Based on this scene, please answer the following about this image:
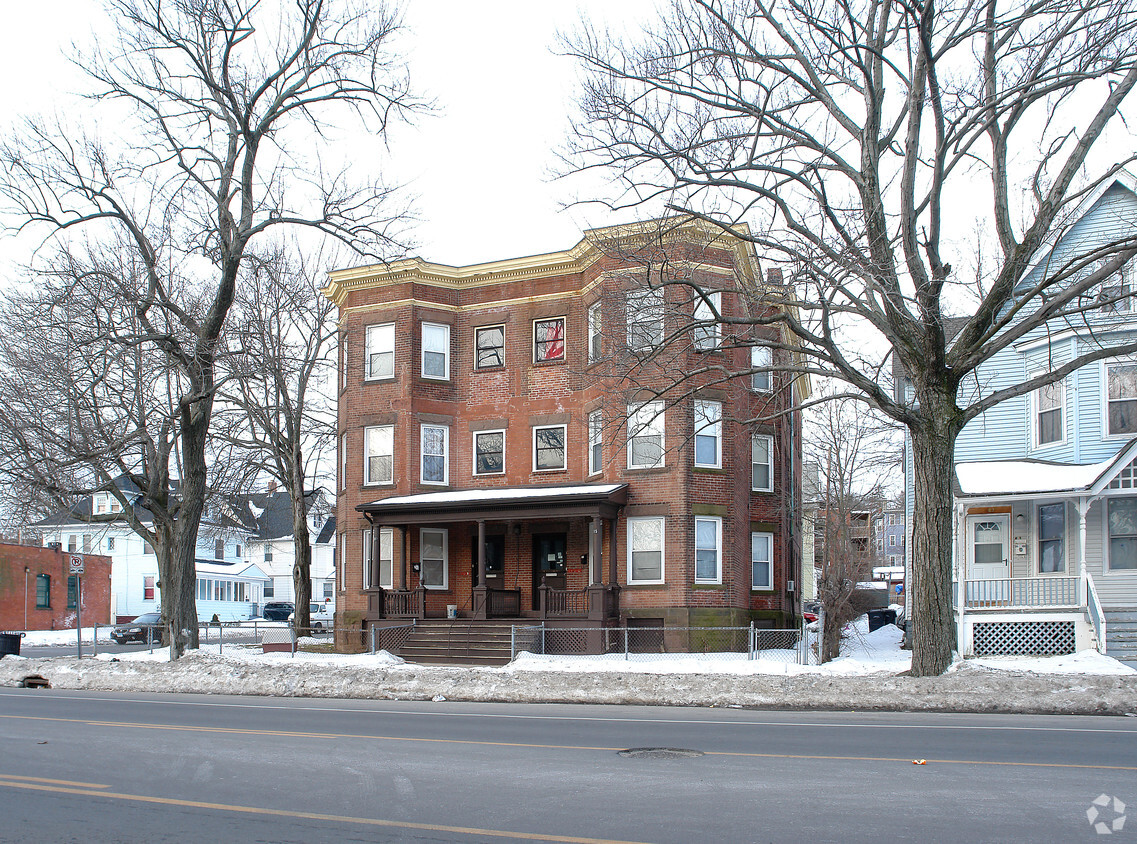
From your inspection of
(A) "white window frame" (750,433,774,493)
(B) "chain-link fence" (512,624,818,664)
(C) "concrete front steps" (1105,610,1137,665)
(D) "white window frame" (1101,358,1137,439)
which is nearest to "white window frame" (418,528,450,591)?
(B) "chain-link fence" (512,624,818,664)

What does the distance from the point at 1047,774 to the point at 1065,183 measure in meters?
10.9

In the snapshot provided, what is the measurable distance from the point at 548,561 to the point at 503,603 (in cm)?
175

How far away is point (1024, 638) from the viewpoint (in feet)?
70.6

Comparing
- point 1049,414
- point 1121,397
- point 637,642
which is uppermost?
point 1121,397

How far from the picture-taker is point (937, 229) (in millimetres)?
16672

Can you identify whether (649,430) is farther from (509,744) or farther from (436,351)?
(509,744)

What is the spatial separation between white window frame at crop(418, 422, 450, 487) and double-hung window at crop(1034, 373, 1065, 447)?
15907 millimetres

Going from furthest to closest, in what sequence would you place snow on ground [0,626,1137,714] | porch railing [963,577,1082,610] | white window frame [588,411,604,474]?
white window frame [588,411,604,474] < porch railing [963,577,1082,610] < snow on ground [0,626,1137,714]

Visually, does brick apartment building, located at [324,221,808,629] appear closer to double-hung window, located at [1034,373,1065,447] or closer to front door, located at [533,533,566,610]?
front door, located at [533,533,566,610]

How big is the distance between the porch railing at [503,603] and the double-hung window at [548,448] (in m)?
3.58

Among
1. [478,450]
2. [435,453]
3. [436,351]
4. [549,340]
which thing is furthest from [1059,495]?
[436,351]

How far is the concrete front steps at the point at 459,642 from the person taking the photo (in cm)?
2511

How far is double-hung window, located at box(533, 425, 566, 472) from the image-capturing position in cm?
2844

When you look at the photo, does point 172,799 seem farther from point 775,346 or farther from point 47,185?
point 47,185
